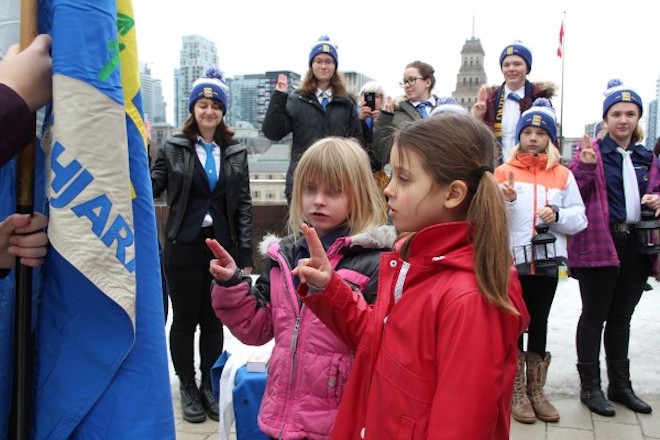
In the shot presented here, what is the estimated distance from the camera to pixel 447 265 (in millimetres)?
1714

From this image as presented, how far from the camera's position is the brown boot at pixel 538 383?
4.01 meters

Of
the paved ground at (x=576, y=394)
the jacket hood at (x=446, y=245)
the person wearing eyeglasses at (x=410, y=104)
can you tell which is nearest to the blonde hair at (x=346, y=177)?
the jacket hood at (x=446, y=245)

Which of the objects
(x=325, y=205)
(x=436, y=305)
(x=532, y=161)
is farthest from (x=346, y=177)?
(x=532, y=161)

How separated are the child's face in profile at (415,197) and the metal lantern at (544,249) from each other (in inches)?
85.5

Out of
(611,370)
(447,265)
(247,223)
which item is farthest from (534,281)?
(447,265)

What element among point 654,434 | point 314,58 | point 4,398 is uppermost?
point 314,58

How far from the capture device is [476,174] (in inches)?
71.1

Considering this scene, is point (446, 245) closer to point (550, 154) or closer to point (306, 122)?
point (550, 154)

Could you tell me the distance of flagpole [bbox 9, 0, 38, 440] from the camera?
1.50 meters

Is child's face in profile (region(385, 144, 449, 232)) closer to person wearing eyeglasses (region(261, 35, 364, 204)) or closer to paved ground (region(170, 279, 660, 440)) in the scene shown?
paved ground (region(170, 279, 660, 440))

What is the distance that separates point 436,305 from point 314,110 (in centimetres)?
341

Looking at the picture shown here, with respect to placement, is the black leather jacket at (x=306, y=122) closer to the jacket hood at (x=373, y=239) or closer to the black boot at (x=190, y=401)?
the black boot at (x=190, y=401)

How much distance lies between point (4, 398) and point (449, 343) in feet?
3.76

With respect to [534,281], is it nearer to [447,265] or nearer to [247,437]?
[247,437]
